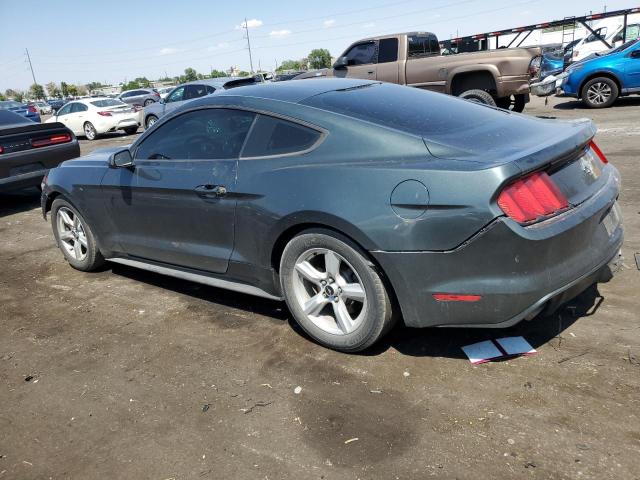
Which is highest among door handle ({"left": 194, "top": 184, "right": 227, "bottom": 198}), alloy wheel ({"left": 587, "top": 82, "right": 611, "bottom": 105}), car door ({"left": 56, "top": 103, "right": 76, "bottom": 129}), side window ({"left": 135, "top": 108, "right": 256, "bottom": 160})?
side window ({"left": 135, "top": 108, "right": 256, "bottom": 160})

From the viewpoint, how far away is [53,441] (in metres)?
2.78

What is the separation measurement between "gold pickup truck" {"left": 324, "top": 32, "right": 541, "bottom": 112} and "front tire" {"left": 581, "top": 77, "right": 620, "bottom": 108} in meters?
2.10

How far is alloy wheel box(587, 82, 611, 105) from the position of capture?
13.2m

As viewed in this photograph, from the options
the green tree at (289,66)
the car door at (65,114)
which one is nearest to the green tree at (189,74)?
the green tree at (289,66)

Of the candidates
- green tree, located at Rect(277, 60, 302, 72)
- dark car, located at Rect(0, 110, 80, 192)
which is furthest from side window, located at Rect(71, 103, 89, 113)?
green tree, located at Rect(277, 60, 302, 72)

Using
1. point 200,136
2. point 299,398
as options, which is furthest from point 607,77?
point 299,398

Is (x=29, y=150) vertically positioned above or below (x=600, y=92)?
above

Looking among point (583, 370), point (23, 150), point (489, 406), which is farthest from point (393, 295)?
point (23, 150)

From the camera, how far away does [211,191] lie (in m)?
3.64

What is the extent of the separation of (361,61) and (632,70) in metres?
6.22

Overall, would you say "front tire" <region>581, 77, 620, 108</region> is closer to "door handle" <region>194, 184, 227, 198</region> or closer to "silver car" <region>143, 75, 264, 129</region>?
"silver car" <region>143, 75, 264, 129</region>

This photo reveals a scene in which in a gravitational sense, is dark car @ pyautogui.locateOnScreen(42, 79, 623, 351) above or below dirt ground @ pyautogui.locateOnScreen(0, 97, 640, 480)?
above

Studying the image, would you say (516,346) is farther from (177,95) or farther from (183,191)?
(177,95)

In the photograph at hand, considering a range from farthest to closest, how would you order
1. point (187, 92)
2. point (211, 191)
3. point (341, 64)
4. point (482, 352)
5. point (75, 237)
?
point (187, 92) < point (341, 64) < point (75, 237) < point (211, 191) < point (482, 352)
